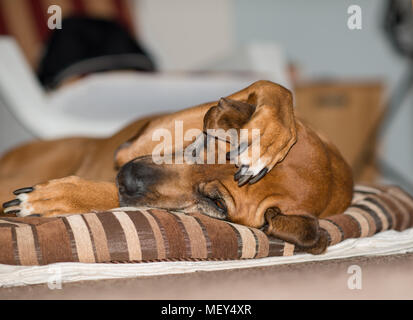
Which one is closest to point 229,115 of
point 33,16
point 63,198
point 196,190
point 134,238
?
point 196,190

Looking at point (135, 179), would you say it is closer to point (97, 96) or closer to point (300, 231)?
point (300, 231)

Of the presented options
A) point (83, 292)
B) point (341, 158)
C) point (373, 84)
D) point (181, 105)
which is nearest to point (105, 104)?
point (181, 105)

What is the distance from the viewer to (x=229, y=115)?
142 centimetres

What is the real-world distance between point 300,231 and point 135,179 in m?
Result: 0.53

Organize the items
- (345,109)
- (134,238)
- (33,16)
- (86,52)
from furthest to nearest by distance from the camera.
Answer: (33,16), (345,109), (86,52), (134,238)

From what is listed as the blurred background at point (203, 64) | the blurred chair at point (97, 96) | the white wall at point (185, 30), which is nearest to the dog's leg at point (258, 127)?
the blurred background at point (203, 64)

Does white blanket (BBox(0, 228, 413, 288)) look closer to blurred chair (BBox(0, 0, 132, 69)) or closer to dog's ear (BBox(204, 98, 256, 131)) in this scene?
dog's ear (BBox(204, 98, 256, 131))

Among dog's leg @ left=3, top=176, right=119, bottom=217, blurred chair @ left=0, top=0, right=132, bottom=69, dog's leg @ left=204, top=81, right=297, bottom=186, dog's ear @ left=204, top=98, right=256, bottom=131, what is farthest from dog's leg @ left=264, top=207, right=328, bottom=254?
blurred chair @ left=0, top=0, right=132, bottom=69

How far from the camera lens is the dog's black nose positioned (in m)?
1.58

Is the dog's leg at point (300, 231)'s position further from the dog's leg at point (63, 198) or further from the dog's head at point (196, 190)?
the dog's leg at point (63, 198)

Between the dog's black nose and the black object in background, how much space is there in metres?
2.34

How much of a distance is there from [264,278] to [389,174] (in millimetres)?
4295

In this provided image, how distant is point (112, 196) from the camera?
1674mm
